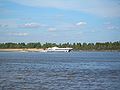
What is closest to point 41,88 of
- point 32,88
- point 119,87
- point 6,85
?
point 32,88

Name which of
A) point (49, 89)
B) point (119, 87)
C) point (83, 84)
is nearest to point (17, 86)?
point (49, 89)

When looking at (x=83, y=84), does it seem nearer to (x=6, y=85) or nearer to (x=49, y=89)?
(x=49, y=89)

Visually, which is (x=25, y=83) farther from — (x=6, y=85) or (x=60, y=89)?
(x=60, y=89)

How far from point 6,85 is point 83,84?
8.91 meters

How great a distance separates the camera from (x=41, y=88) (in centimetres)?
3928

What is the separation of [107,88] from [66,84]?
570 cm

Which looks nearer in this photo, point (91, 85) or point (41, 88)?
point (41, 88)

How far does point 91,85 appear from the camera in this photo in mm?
42344

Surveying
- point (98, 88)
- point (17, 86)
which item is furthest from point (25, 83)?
point (98, 88)

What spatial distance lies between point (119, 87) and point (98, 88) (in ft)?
7.60

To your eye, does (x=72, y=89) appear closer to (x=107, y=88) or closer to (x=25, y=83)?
(x=107, y=88)

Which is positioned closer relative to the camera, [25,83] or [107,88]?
[107,88]

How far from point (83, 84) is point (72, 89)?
4454 millimetres

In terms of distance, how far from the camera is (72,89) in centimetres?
3903
